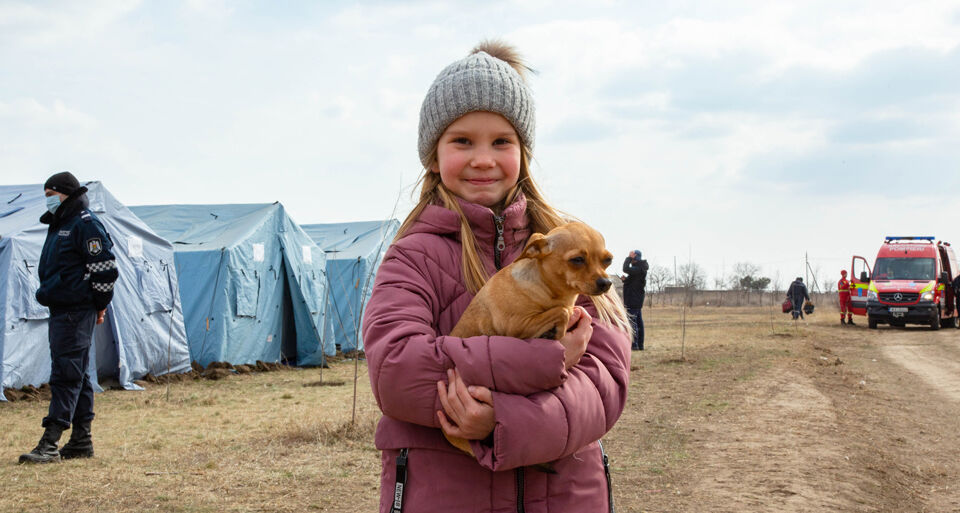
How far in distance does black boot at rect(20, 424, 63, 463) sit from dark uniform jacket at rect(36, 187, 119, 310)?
3.67 feet

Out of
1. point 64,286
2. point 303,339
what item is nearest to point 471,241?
point 64,286

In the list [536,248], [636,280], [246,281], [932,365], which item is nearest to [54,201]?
[536,248]

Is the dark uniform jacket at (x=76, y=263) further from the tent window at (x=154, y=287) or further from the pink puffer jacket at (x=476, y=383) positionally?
the tent window at (x=154, y=287)

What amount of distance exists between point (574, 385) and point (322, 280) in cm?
1676

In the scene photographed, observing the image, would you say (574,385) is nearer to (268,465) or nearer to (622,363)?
(622,363)

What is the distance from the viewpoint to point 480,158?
7.40ft

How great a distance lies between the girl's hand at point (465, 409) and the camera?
5.75 ft

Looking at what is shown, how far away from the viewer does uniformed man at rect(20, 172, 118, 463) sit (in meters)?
6.75

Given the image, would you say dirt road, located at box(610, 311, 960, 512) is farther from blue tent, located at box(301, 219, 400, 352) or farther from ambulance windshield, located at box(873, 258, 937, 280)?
ambulance windshield, located at box(873, 258, 937, 280)

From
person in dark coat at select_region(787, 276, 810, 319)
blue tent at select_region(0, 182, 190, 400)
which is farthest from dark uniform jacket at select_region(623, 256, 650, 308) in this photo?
person in dark coat at select_region(787, 276, 810, 319)

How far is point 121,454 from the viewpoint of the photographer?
7441 mm

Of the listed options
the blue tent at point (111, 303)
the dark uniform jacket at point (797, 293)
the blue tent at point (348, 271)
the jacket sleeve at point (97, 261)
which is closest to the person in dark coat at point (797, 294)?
the dark uniform jacket at point (797, 293)

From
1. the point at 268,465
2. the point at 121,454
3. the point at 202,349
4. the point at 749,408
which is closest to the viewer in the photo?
the point at 268,465

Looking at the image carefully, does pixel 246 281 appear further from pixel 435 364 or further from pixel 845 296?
pixel 845 296
